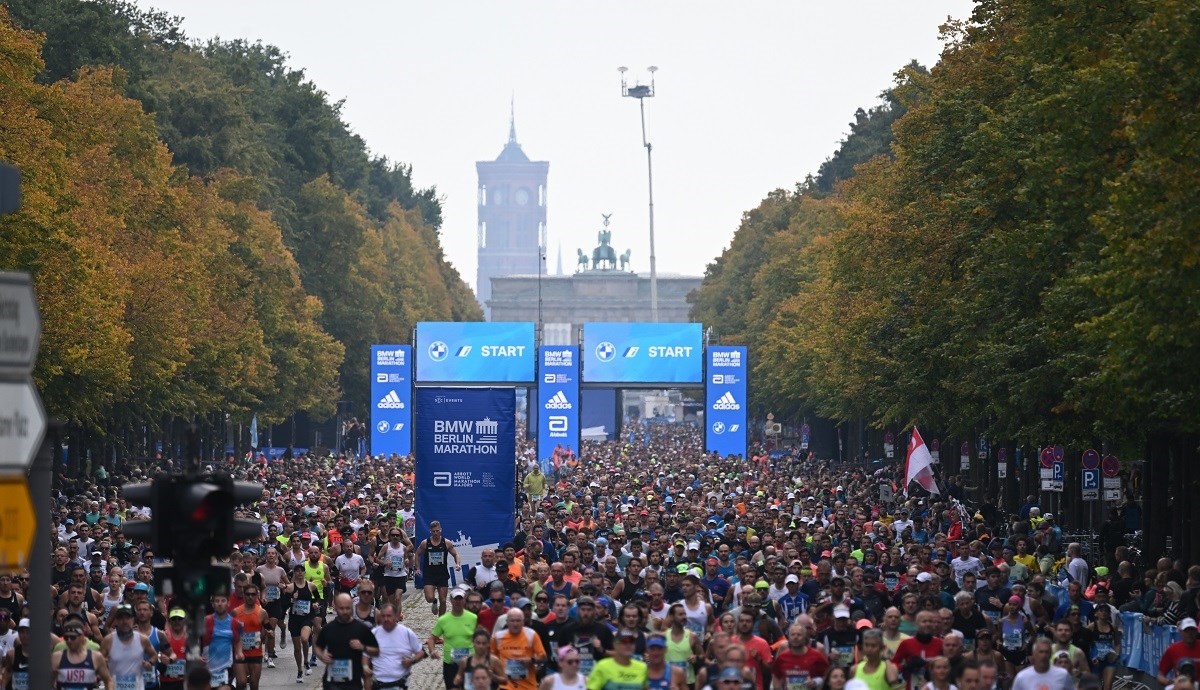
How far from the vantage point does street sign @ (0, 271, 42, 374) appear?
29.9ft

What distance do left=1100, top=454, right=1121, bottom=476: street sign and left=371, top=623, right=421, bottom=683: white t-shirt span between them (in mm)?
17967

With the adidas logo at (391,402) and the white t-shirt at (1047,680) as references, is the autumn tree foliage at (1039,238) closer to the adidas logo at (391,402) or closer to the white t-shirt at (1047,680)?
the white t-shirt at (1047,680)

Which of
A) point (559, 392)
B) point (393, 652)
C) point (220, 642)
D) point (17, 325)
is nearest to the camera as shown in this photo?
point (17, 325)

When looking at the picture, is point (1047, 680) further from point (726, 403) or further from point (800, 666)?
point (726, 403)

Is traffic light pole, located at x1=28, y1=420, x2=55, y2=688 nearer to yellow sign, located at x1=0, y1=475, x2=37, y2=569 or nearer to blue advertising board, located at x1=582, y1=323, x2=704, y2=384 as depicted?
yellow sign, located at x1=0, y1=475, x2=37, y2=569

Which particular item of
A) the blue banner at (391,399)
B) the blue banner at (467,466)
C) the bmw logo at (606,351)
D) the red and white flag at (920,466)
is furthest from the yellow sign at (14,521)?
the bmw logo at (606,351)

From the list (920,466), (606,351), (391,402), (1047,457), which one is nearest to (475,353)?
(391,402)

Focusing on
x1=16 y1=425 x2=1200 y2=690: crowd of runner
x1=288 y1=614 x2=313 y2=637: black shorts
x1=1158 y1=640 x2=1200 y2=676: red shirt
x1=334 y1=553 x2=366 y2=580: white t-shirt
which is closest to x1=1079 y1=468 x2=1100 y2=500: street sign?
x1=16 y1=425 x2=1200 y2=690: crowd of runner

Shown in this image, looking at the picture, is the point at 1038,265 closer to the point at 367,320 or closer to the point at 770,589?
the point at 770,589

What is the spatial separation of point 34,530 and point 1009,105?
27.4 meters

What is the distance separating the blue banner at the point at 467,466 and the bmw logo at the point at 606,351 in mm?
41036

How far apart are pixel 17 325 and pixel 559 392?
59.1 metres

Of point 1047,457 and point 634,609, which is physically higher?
point 1047,457

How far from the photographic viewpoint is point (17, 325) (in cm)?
920
